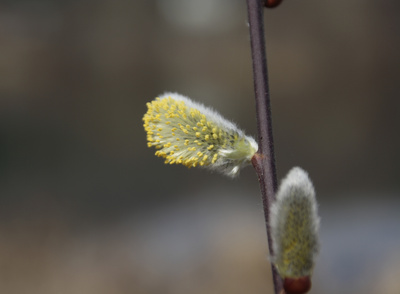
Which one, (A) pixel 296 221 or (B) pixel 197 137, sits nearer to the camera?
(A) pixel 296 221

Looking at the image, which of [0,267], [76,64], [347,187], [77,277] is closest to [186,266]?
[77,277]

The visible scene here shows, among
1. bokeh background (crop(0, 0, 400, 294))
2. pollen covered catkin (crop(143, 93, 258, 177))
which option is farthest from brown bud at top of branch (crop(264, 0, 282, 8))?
bokeh background (crop(0, 0, 400, 294))

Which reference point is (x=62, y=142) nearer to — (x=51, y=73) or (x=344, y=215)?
(x=51, y=73)

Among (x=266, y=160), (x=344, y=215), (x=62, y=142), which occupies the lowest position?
(x=344, y=215)

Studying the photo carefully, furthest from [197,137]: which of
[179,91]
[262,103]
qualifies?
[179,91]

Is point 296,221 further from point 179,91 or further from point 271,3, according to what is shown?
point 179,91

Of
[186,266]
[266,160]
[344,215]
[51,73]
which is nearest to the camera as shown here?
[266,160]
